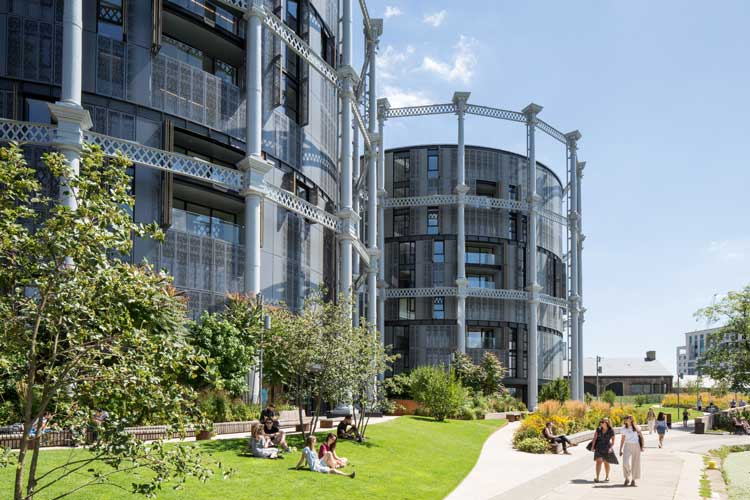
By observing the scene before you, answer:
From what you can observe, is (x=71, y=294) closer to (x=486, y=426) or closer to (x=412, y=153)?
(x=486, y=426)

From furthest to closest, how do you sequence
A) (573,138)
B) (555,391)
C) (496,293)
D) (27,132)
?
(573,138), (555,391), (496,293), (27,132)

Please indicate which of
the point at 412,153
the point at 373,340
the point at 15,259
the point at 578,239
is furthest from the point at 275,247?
the point at 578,239

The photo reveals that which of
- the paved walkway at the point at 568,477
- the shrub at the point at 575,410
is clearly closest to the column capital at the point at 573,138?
the shrub at the point at 575,410

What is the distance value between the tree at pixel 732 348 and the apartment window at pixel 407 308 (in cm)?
2487

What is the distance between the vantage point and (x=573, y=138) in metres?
63.9

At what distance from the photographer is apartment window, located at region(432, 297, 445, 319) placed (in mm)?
58156

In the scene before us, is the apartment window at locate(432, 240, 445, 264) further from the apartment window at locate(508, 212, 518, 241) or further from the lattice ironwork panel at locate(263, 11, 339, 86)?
the lattice ironwork panel at locate(263, 11, 339, 86)

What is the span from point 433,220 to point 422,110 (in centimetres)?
935

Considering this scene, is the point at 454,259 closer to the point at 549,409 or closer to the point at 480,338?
the point at 480,338

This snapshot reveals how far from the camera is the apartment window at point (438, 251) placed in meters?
59.1

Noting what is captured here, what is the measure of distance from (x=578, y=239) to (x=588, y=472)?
47.8m

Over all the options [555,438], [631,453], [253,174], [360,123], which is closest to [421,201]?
[360,123]

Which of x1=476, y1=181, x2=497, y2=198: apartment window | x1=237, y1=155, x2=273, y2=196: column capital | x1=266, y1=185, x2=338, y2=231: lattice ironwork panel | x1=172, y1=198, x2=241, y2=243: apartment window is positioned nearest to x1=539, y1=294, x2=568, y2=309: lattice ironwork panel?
x1=476, y1=181, x2=497, y2=198: apartment window

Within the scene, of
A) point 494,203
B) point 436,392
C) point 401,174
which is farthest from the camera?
point 401,174
